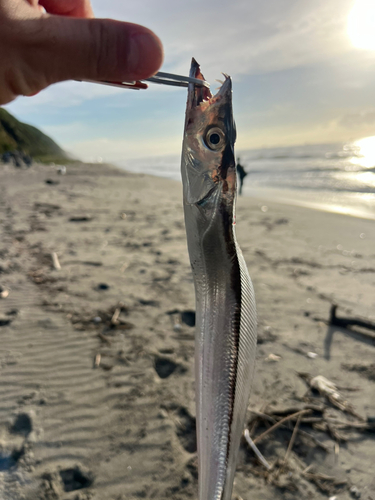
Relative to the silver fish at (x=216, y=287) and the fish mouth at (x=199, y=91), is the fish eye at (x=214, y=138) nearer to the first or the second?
the silver fish at (x=216, y=287)

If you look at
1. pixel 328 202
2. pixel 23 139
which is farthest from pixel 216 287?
pixel 23 139

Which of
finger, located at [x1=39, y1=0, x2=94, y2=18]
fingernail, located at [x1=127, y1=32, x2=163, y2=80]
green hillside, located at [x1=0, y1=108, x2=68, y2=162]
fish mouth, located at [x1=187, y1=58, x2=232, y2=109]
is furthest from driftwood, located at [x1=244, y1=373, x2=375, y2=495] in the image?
green hillside, located at [x1=0, y1=108, x2=68, y2=162]

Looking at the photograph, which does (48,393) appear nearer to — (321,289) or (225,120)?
(225,120)

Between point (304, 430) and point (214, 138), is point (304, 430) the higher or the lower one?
the lower one

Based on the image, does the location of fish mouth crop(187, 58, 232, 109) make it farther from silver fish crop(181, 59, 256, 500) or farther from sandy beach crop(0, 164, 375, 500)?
sandy beach crop(0, 164, 375, 500)

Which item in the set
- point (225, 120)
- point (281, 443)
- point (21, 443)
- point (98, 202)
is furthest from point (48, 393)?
point (98, 202)

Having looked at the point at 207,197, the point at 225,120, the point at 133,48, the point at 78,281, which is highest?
the point at 133,48

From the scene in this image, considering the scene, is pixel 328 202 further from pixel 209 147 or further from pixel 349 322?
pixel 209 147
